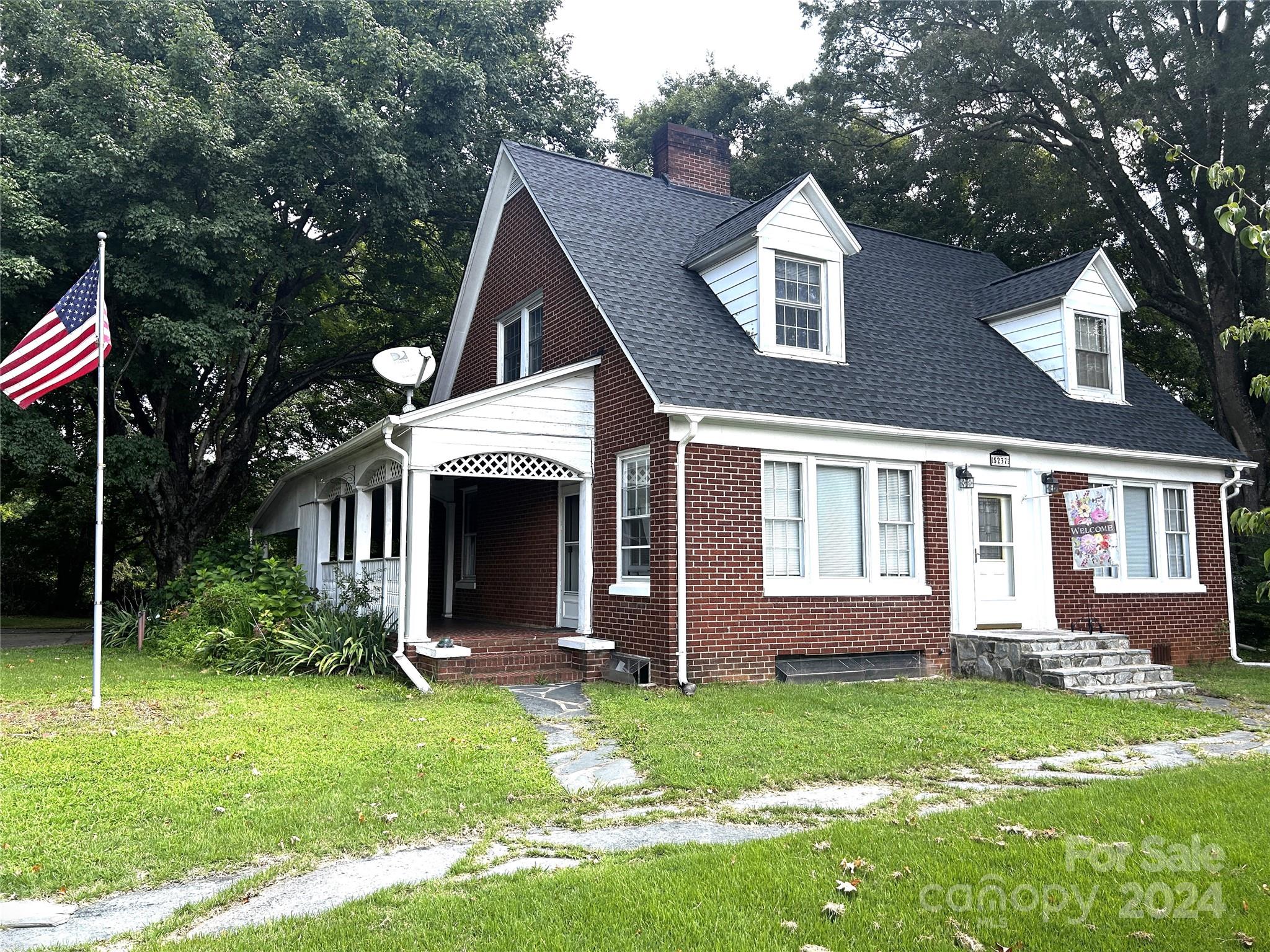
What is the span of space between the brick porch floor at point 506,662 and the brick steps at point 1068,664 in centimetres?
507

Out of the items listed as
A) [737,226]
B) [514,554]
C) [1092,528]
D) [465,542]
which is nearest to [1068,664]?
[1092,528]

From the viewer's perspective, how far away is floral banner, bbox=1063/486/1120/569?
12.5m

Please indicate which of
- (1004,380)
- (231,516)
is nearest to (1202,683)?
(1004,380)

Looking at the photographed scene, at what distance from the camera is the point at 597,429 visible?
12086mm

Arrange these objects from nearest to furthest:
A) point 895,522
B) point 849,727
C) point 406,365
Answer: point 849,727 → point 406,365 → point 895,522

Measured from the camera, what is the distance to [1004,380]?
1420 centimetres

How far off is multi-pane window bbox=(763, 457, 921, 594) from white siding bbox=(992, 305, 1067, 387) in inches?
179

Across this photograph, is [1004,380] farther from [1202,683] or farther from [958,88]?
[958,88]

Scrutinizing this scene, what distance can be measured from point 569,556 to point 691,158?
825 centimetres

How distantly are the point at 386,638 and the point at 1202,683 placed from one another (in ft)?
34.4

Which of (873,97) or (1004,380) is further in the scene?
(873,97)

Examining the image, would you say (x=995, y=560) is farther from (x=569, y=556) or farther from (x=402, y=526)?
(x=402, y=526)

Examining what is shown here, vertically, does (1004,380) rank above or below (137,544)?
above

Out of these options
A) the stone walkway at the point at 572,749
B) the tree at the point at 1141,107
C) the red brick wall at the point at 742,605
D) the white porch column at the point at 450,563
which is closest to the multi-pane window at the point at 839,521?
the red brick wall at the point at 742,605
